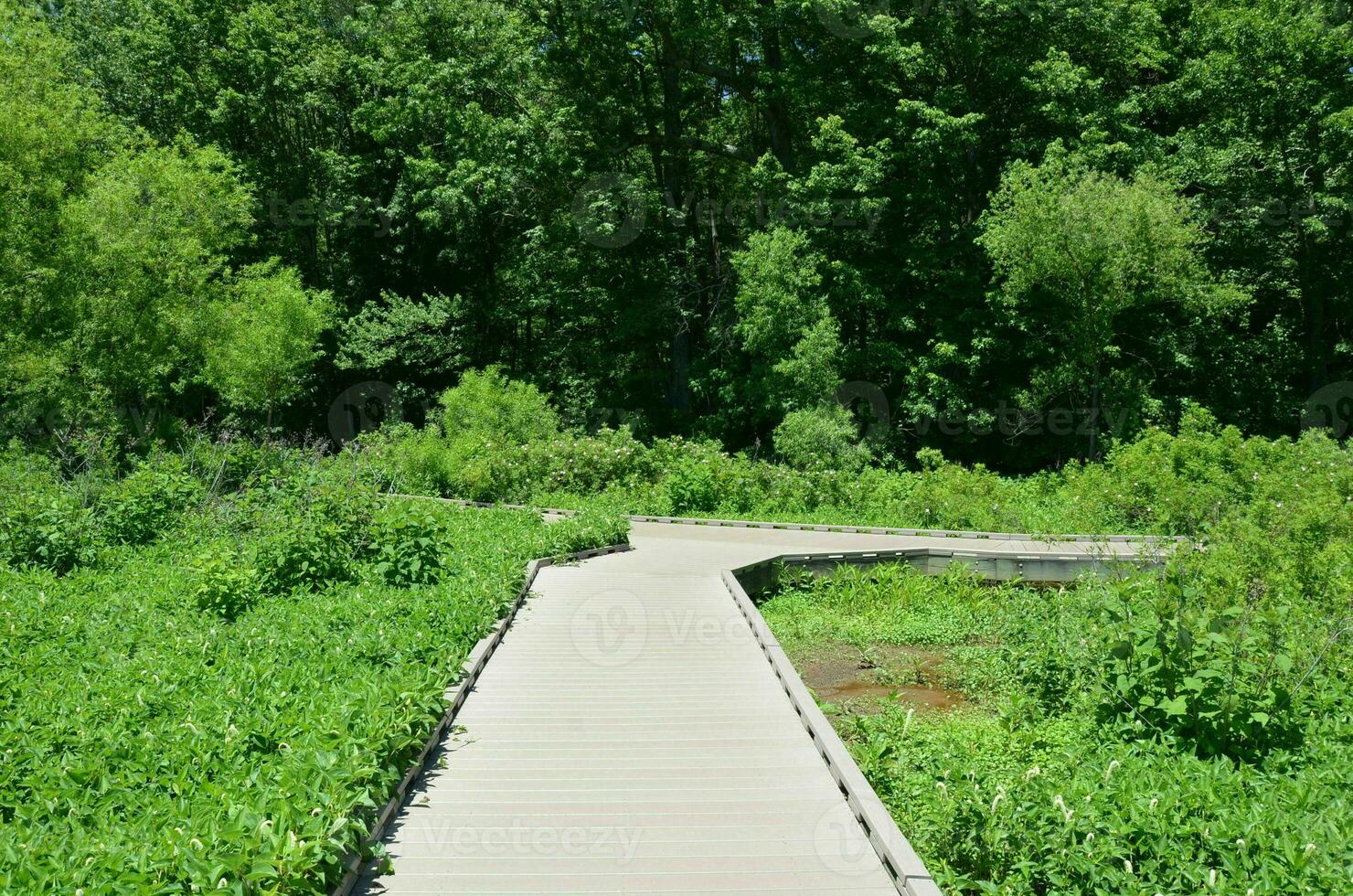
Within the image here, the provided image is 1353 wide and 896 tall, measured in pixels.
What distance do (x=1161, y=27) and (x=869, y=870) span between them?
28.4 meters

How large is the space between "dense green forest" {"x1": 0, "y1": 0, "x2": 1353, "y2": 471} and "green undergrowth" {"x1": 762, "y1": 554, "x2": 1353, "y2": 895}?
1386 centimetres

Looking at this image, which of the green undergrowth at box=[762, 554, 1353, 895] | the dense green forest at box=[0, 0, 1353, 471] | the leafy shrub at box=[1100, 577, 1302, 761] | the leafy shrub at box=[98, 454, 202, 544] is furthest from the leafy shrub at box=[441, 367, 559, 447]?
the leafy shrub at box=[1100, 577, 1302, 761]

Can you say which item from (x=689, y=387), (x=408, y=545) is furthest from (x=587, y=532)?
(x=689, y=387)

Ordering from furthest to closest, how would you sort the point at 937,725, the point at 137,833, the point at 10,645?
the point at 937,725 → the point at 10,645 → the point at 137,833

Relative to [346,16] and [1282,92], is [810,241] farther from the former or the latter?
[346,16]

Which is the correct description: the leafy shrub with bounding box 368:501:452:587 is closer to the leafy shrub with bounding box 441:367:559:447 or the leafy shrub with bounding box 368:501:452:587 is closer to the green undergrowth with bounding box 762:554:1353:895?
the green undergrowth with bounding box 762:554:1353:895

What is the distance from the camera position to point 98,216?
20.7 metres

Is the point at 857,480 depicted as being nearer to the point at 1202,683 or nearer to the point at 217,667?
the point at 1202,683

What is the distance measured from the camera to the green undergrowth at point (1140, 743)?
4.26 metres

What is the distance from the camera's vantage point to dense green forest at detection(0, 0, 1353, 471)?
2169 centimetres

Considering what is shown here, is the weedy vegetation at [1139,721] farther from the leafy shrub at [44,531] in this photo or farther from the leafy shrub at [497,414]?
the leafy shrub at [497,414]

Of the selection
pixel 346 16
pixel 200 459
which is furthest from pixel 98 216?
pixel 346 16

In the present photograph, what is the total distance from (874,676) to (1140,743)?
11.3 ft

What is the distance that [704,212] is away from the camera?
105 ft
